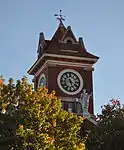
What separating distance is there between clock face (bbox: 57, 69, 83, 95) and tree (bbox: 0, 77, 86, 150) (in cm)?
1264

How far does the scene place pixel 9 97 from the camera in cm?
2625

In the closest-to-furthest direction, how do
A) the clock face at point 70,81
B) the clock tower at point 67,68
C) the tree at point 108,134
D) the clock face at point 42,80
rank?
the tree at point 108,134
the clock tower at point 67,68
the clock face at point 70,81
the clock face at point 42,80

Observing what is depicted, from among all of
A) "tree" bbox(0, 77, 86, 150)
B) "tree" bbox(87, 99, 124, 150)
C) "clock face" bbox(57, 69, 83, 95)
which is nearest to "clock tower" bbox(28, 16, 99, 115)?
"clock face" bbox(57, 69, 83, 95)

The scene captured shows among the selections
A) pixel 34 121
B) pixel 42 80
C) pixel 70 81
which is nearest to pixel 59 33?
pixel 42 80

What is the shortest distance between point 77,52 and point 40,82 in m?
4.42

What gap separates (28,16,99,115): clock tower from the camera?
3938cm

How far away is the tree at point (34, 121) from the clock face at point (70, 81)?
12.6m

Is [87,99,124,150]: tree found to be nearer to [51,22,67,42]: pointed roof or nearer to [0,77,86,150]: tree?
[0,77,86,150]: tree

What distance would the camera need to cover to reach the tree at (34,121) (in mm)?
24078

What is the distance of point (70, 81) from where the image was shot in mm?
40094

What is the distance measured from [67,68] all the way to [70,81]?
1.19 metres

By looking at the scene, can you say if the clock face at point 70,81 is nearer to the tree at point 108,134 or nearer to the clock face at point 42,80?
the clock face at point 42,80

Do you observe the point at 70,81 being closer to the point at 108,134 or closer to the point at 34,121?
the point at 108,134

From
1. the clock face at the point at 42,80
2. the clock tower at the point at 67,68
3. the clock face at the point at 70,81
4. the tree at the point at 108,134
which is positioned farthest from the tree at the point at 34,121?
the clock face at the point at 42,80
